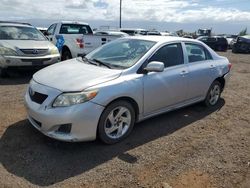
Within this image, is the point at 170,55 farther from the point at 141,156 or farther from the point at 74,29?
the point at 74,29

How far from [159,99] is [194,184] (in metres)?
1.73

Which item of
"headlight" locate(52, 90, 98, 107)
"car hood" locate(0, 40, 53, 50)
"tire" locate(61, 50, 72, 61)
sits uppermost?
"car hood" locate(0, 40, 53, 50)

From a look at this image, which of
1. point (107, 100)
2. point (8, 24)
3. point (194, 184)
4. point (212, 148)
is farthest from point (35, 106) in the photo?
point (8, 24)

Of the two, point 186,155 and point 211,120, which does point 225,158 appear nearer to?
point 186,155

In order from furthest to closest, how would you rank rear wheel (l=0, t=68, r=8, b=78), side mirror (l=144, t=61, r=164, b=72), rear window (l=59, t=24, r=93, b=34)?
rear window (l=59, t=24, r=93, b=34), rear wheel (l=0, t=68, r=8, b=78), side mirror (l=144, t=61, r=164, b=72)

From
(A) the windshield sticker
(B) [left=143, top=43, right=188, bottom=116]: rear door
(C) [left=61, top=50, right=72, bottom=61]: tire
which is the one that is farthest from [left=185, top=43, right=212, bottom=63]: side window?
(A) the windshield sticker

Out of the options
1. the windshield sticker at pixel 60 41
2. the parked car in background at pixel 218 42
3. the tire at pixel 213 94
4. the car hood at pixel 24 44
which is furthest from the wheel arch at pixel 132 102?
the parked car in background at pixel 218 42

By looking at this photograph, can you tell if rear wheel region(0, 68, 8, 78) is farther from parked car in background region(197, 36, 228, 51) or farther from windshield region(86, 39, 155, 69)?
parked car in background region(197, 36, 228, 51)

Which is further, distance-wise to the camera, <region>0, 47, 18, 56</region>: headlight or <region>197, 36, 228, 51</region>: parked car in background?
<region>197, 36, 228, 51</region>: parked car in background

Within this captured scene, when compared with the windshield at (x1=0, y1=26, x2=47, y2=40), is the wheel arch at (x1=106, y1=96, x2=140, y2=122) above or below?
below

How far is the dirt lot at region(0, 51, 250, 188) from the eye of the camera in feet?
11.4

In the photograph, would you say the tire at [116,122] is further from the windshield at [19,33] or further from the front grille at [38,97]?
the windshield at [19,33]

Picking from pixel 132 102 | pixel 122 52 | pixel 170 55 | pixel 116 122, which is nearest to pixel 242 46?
pixel 170 55

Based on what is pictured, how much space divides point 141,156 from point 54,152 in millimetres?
1191
